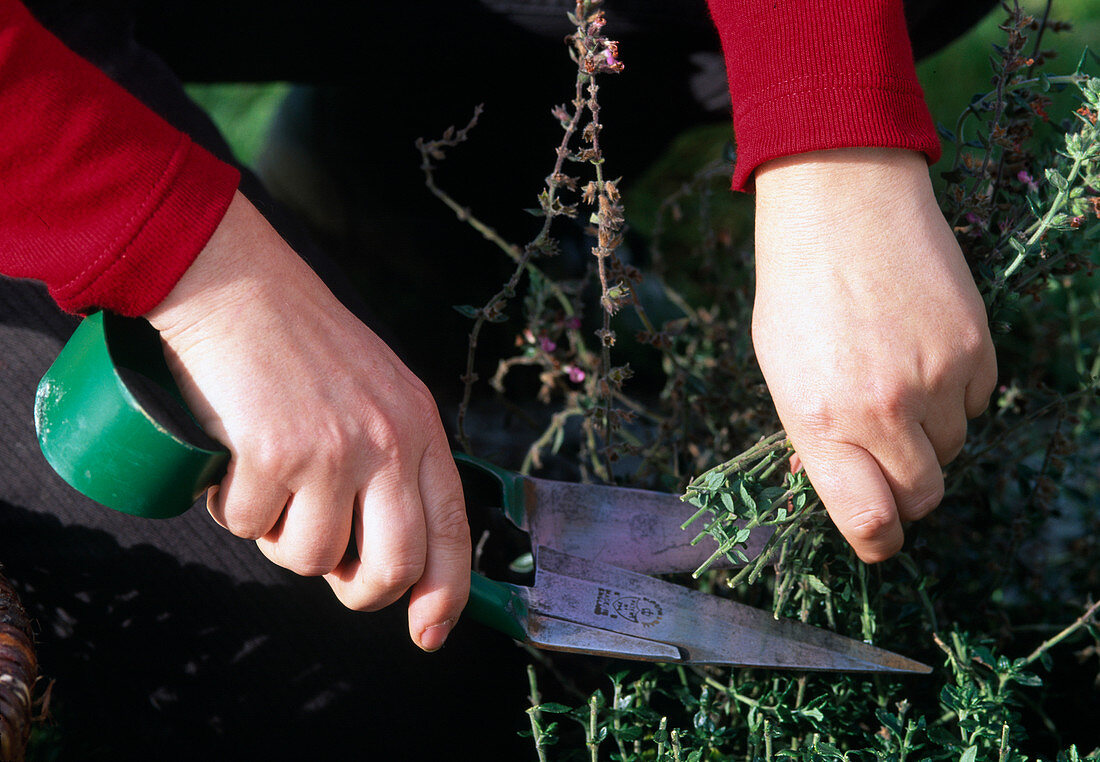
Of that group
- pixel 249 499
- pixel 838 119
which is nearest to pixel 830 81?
pixel 838 119

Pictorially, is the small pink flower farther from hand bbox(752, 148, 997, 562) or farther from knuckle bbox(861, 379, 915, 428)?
knuckle bbox(861, 379, 915, 428)

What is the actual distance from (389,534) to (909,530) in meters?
0.79

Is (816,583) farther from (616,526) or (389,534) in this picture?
(389,534)

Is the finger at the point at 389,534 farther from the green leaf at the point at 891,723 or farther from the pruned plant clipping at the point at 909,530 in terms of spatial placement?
the green leaf at the point at 891,723

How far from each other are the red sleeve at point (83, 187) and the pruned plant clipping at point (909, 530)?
40 cm

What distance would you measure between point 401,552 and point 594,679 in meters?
0.62

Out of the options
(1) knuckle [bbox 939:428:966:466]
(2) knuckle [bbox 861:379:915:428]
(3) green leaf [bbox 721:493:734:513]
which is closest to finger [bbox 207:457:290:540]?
(3) green leaf [bbox 721:493:734:513]

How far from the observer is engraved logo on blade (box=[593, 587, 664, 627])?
3.11 ft

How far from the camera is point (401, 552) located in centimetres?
78

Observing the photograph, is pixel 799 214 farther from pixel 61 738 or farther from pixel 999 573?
pixel 61 738

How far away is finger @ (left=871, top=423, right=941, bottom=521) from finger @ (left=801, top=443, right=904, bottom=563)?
0.01 meters

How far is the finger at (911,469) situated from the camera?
805 millimetres

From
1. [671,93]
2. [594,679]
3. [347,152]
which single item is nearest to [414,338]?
[347,152]

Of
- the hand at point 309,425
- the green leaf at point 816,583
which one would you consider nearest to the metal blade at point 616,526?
the green leaf at point 816,583
